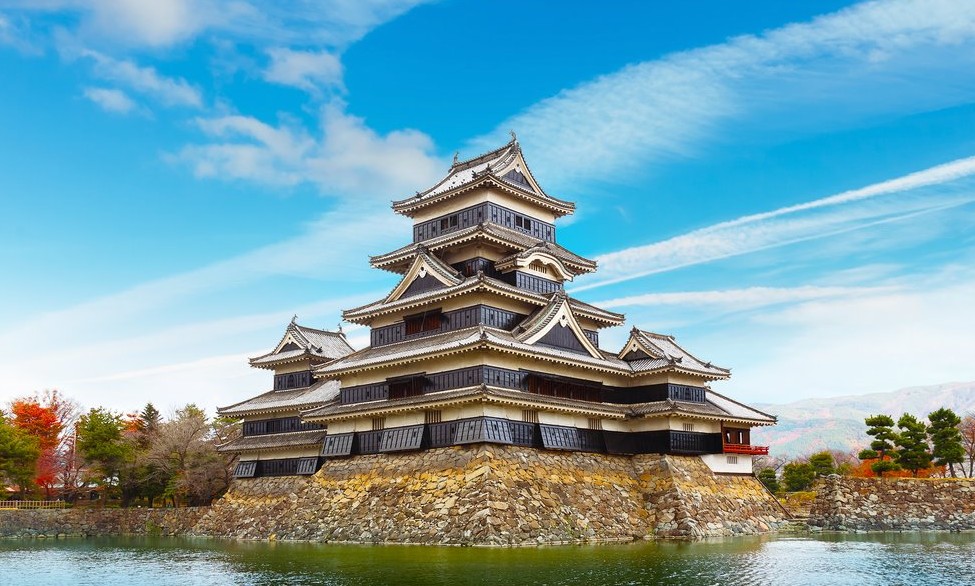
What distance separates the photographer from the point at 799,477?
67438mm

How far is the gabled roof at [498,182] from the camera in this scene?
1902 inches

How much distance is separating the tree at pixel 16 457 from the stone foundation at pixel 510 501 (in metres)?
22.6

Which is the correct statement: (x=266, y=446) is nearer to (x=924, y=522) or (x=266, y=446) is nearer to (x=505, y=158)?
(x=505, y=158)

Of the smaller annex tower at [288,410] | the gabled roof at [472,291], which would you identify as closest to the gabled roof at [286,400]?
the smaller annex tower at [288,410]

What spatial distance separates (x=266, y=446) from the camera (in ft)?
175

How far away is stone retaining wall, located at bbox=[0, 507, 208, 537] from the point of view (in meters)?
57.6

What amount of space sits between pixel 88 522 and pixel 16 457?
8200 mm

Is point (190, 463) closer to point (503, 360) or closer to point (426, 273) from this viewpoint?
point (426, 273)

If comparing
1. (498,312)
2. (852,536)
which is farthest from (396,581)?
(852,536)

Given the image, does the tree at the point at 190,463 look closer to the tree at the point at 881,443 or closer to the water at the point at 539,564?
the water at the point at 539,564

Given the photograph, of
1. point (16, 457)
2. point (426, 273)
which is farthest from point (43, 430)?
point (426, 273)

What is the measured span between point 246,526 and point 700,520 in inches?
1005

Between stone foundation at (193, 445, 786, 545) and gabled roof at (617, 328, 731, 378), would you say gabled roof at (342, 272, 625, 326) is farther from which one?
stone foundation at (193, 445, 786, 545)

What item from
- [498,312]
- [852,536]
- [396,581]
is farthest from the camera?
[498,312]
